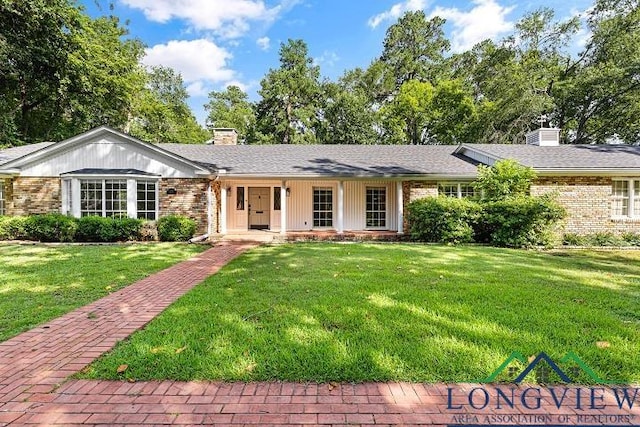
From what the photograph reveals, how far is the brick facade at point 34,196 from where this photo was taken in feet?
39.9

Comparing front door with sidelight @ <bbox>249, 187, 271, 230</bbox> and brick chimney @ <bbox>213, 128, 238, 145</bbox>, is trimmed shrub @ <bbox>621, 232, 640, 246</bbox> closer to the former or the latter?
front door with sidelight @ <bbox>249, 187, 271, 230</bbox>

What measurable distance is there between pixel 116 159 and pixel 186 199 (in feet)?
9.70

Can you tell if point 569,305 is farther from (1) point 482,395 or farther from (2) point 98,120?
(2) point 98,120

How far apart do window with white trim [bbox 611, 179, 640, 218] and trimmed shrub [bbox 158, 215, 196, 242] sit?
51.7ft

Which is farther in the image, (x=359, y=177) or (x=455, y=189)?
(x=455, y=189)

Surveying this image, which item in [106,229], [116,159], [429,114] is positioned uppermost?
[429,114]

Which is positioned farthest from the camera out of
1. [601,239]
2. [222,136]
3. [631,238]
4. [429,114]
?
[429,114]

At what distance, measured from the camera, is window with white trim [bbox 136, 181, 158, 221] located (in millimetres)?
12375

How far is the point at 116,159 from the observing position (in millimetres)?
12383

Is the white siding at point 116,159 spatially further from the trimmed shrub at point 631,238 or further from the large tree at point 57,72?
the trimmed shrub at point 631,238

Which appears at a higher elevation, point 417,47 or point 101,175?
point 417,47

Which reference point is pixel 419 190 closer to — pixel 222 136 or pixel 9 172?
pixel 222 136

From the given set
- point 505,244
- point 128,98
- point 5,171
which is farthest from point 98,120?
point 505,244

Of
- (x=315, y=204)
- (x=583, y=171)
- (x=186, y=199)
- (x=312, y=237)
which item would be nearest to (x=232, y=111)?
(x=315, y=204)
